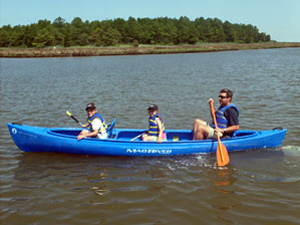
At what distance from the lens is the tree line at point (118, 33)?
8219 centimetres

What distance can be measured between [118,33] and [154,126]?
286 ft

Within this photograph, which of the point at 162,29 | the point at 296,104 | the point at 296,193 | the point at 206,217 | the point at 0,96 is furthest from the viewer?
the point at 162,29

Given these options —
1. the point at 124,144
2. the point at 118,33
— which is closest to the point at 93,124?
the point at 124,144

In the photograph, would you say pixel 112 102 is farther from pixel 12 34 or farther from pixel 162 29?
pixel 162 29

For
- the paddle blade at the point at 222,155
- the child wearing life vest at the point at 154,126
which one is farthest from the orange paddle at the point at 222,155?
the child wearing life vest at the point at 154,126

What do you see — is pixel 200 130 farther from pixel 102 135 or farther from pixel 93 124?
pixel 93 124

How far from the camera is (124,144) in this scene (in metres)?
7.39

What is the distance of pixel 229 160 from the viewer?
23.8 ft

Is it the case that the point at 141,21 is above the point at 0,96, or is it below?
above

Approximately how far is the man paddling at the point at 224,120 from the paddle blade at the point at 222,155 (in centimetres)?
39

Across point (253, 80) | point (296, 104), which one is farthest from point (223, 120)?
point (253, 80)

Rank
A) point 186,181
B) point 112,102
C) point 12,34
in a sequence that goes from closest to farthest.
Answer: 1. point 186,181
2. point 112,102
3. point 12,34

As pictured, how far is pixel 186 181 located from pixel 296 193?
6.63ft

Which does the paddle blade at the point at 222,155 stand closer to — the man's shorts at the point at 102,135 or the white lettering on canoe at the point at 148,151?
the white lettering on canoe at the point at 148,151
